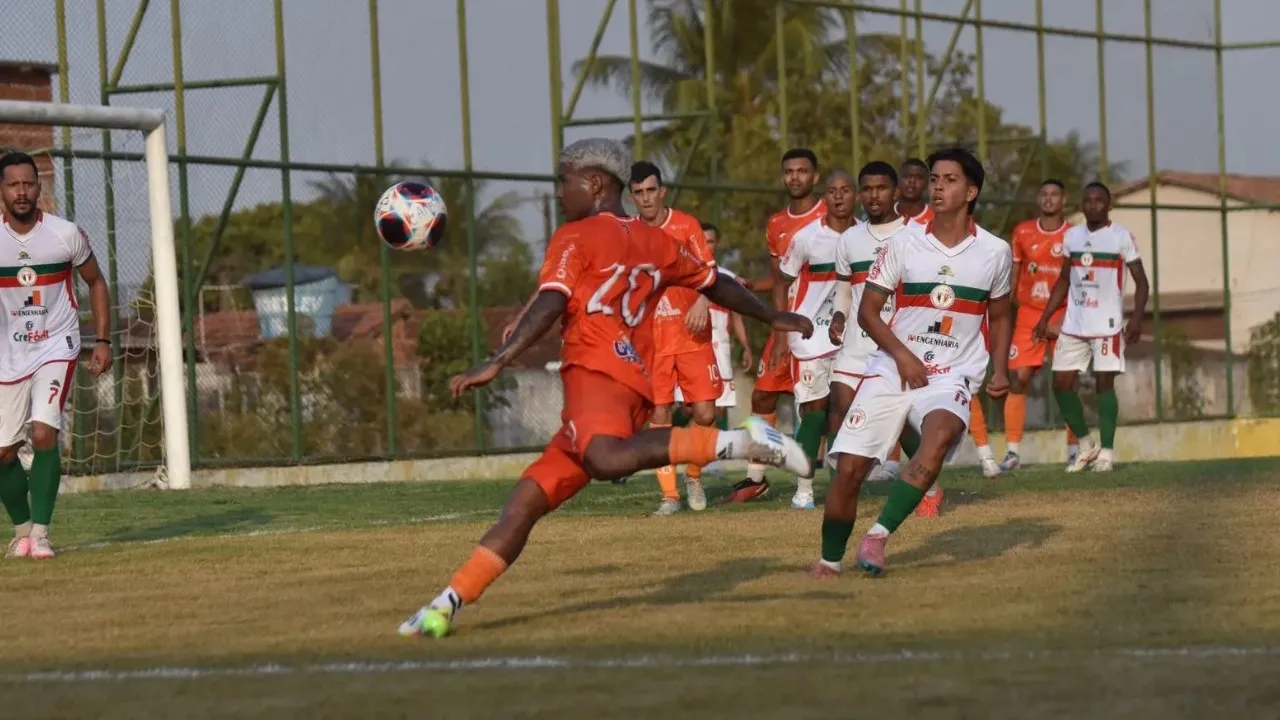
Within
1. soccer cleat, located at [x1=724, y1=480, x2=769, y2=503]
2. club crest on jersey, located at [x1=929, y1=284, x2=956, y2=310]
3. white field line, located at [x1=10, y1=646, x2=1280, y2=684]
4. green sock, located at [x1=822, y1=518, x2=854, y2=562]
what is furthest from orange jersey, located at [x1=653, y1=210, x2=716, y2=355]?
white field line, located at [x1=10, y1=646, x2=1280, y2=684]

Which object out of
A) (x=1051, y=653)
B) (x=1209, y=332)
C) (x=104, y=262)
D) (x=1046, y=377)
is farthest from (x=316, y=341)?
(x=1209, y=332)

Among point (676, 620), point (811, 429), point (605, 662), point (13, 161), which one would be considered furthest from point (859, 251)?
point (605, 662)

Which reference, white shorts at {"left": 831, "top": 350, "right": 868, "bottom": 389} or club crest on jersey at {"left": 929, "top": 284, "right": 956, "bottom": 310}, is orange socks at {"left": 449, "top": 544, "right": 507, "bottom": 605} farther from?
white shorts at {"left": 831, "top": 350, "right": 868, "bottom": 389}

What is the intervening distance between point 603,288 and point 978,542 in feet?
12.0

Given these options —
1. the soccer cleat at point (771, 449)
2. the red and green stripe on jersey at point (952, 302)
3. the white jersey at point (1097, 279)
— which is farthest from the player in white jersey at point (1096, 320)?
the soccer cleat at point (771, 449)

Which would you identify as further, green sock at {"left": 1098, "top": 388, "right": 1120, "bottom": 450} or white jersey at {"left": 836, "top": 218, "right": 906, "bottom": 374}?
green sock at {"left": 1098, "top": 388, "right": 1120, "bottom": 450}

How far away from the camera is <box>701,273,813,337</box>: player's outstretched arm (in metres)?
8.60

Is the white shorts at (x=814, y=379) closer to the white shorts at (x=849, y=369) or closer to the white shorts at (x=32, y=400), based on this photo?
the white shorts at (x=849, y=369)

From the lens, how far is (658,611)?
8.42m

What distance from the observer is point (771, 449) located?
7.79 metres

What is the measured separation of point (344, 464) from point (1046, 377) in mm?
12545

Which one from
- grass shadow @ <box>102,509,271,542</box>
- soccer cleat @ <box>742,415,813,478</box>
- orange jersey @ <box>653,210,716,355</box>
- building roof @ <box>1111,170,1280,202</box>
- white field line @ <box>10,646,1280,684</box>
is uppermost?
building roof @ <box>1111,170,1280,202</box>

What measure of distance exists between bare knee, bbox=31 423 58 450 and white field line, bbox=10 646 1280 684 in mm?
4498

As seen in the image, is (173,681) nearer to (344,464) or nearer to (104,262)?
(104,262)
